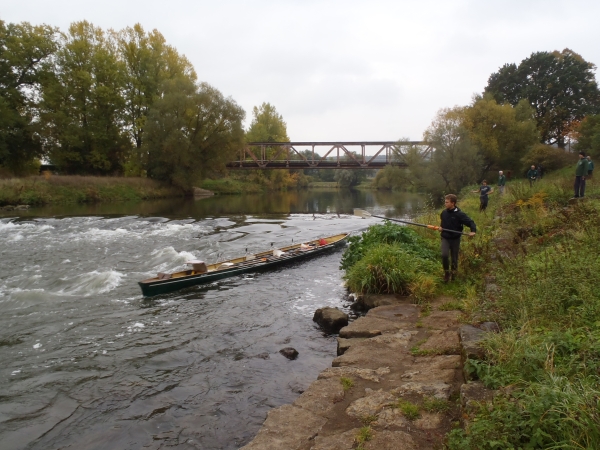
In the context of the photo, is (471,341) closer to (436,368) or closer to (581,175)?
(436,368)

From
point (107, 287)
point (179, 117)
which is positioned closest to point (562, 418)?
point (107, 287)

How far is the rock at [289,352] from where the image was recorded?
25.4 feet

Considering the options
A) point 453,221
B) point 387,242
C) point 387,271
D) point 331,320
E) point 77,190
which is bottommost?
point 331,320

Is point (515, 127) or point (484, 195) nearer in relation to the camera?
point (484, 195)

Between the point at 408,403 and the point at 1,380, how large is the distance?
6.35m

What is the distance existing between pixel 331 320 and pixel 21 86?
43.6 metres

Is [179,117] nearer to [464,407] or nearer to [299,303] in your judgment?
[299,303]

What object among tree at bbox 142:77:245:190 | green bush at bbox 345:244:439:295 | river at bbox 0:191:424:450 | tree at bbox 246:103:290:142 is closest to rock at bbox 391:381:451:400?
river at bbox 0:191:424:450

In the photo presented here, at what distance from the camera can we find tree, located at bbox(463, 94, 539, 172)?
40.9 meters

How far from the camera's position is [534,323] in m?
5.32

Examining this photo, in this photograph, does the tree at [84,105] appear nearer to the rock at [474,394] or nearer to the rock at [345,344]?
the rock at [345,344]

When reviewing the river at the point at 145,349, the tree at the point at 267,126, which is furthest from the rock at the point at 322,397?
the tree at the point at 267,126

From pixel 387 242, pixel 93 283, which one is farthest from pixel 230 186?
pixel 387 242

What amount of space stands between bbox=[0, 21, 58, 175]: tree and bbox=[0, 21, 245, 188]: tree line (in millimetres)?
83
